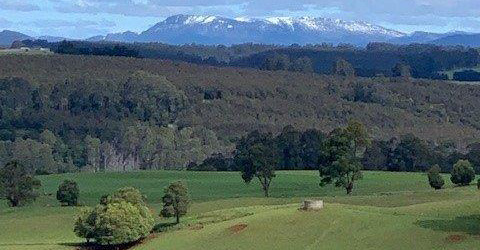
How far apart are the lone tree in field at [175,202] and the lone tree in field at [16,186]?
27771 millimetres

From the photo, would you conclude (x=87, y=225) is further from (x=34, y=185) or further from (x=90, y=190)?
(x=90, y=190)

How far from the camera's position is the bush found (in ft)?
231

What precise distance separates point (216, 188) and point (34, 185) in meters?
21.0

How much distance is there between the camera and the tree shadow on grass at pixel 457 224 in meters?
59.7

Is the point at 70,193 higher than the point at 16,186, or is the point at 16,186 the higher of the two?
the point at 70,193

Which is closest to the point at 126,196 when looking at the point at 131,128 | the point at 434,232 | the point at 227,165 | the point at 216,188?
the point at 434,232

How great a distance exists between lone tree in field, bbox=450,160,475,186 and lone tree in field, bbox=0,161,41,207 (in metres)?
41.4

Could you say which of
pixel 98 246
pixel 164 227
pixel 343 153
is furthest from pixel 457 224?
→ pixel 343 153

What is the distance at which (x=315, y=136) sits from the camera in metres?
152

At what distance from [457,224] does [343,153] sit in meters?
37.2

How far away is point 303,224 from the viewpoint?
65938 mm

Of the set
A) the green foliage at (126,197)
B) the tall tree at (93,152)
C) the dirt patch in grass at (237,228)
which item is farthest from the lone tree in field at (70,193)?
the tall tree at (93,152)

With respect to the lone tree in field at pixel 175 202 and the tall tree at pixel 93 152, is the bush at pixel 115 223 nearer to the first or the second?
the lone tree in field at pixel 175 202

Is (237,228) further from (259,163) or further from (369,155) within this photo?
(369,155)
